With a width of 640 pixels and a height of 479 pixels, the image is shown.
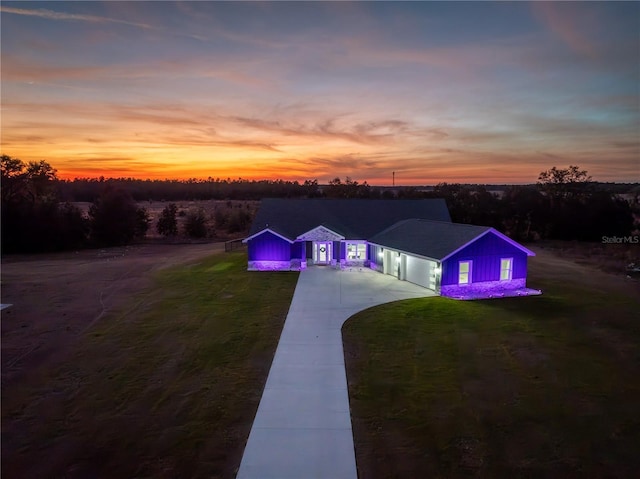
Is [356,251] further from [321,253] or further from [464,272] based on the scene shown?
[464,272]

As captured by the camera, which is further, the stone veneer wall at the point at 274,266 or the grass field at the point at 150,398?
the stone veneer wall at the point at 274,266

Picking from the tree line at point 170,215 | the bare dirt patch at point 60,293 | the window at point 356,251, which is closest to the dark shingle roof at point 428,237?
the window at point 356,251

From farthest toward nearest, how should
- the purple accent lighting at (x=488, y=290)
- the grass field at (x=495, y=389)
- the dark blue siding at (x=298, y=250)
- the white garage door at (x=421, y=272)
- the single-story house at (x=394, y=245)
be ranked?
the dark blue siding at (x=298, y=250) < the white garage door at (x=421, y=272) < the single-story house at (x=394, y=245) < the purple accent lighting at (x=488, y=290) < the grass field at (x=495, y=389)

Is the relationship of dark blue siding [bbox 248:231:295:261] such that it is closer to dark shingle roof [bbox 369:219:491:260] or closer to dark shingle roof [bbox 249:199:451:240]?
dark shingle roof [bbox 249:199:451:240]

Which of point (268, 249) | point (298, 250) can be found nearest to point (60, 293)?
point (268, 249)

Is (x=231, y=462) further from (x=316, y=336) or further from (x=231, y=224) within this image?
(x=231, y=224)

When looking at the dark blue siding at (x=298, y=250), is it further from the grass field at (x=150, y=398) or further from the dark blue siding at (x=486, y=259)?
the dark blue siding at (x=486, y=259)

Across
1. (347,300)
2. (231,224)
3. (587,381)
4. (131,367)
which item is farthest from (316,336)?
(231,224)
